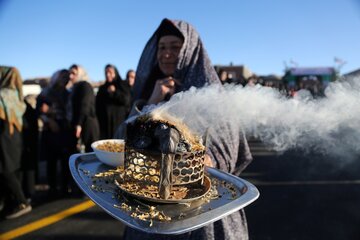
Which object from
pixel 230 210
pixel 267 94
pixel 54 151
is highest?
pixel 267 94

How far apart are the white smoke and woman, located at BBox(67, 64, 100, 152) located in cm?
327

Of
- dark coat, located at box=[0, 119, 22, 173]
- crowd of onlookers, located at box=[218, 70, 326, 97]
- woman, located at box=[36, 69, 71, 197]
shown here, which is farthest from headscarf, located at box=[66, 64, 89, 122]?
crowd of onlookers, located at box=[218, 70, 326, 97]

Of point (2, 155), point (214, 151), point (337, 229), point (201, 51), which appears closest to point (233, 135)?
point (214, 151)

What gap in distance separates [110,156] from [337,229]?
10.6 feet

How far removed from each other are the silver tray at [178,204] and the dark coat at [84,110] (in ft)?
10.3

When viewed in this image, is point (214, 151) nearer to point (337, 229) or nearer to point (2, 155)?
point (337, 229)

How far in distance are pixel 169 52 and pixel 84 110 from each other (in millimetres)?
2882

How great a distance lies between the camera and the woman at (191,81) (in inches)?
61.2

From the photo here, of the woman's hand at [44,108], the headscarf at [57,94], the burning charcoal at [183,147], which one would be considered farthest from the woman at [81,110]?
the burning charcoal at [183,147]

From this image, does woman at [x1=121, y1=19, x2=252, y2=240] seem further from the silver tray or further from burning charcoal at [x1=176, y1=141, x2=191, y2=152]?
burning charcoal at [x1=176, y1=141, x2=191, y2=152]

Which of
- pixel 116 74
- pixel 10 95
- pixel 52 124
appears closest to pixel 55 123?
pixel 52 124

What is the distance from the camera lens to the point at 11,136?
12.4ft

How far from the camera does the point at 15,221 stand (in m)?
3.76

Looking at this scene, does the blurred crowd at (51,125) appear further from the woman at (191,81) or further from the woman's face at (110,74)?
the woman at (191,81)
